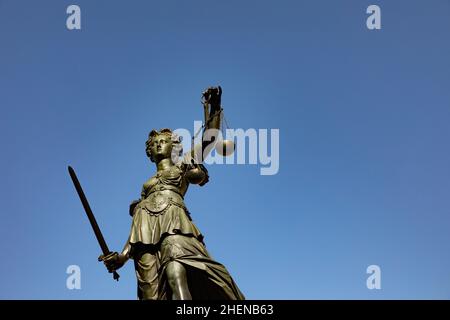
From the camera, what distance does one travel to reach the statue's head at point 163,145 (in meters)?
14.5

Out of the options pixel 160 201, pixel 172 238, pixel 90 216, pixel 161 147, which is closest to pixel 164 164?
pixel 161 147

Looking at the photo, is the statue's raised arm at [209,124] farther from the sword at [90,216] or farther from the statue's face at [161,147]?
the sword at [90,216]

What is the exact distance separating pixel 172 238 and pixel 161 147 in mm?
2319

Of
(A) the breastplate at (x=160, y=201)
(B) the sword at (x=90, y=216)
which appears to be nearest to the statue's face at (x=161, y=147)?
(A) the breastplate at (x=160, y=201)

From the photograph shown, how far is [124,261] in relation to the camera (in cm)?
1313

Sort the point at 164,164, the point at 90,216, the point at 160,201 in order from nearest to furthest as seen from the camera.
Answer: the point at 90,216, the point at 160,201, the point at 164,164

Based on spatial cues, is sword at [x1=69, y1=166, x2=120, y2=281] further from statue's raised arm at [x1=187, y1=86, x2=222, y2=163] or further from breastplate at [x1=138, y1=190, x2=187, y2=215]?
statue's raised arm at [x1=187, y1=86, x2=222, y2=163]

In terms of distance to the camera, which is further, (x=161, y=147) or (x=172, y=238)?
(x=161, y=147)

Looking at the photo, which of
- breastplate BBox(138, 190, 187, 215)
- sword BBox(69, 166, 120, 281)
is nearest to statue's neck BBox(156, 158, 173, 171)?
breastplate BBox(138, 190, 187, 215)

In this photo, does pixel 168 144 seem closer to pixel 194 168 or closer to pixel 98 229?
pixel 194 168

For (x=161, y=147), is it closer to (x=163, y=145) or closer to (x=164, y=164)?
(x=163, y=145)

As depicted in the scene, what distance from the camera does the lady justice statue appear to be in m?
12.5

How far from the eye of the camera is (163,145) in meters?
14.6

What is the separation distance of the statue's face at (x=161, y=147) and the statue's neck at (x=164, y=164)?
7cm
